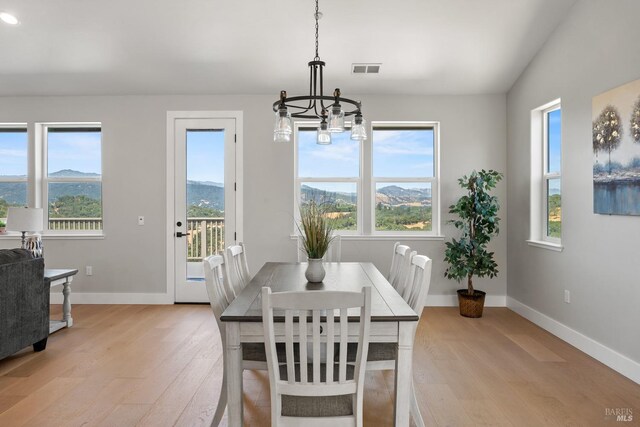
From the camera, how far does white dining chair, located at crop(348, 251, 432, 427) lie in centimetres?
197

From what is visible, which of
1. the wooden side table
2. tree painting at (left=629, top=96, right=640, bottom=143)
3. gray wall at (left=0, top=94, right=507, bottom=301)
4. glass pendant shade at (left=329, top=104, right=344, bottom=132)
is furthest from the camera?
gray wall at (left=0, top=94, right=507, bottom=301)

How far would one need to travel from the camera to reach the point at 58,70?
14.0 feet

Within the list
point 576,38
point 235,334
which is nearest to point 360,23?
point 576,38

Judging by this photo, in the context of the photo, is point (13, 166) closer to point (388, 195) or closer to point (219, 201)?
point (219, 201)

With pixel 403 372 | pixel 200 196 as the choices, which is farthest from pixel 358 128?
pixel 200 196

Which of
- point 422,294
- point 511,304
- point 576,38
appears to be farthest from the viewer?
point 511,304

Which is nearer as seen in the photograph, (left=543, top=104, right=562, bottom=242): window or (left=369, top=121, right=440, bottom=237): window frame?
(left=543, top=104, right=562, bottom=242): window

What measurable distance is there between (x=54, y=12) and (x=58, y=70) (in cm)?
94

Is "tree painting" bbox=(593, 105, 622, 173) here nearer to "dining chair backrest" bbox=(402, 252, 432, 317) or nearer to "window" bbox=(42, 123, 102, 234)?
"dining chair backrest" bbox=(402, 252, 432, 317)

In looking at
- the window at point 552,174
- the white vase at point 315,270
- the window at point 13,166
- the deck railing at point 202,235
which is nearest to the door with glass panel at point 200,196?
the deck railing at point 202,235

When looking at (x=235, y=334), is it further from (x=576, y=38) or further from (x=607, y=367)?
(x=576, y=38)

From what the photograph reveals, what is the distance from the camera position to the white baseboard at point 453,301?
4711mm

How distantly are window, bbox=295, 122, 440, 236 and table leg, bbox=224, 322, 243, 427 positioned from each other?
125 inches

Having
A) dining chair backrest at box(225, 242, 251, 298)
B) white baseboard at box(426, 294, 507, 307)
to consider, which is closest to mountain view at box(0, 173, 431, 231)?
white baseboard at box(426, 294, 507, 307)
